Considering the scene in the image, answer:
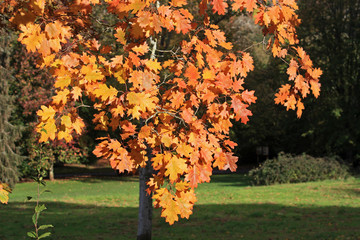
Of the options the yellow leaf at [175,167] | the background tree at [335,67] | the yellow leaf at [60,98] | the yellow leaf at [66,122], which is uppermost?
the background tree at [335,67]

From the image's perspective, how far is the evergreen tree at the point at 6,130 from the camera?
91.2ft

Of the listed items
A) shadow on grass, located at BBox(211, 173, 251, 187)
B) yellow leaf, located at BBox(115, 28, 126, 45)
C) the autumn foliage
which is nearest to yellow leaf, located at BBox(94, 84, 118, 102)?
the autumn foliage

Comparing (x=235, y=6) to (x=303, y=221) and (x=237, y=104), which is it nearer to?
(x=237, y=104)

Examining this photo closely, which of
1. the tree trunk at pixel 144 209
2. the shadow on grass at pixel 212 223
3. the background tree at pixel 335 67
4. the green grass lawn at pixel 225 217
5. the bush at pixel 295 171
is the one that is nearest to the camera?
the tree trunk at pixel 144 209

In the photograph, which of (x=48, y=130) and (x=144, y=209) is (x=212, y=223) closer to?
(x=144, y=209)

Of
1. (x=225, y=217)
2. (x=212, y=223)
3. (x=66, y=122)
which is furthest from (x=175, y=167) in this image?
(x=225, y=217)

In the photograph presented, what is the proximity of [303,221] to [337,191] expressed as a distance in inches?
320

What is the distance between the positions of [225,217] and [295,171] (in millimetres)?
13141

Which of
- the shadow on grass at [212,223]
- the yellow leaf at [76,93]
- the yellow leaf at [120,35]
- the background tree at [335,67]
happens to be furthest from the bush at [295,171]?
the yellow leaf at [76,93]

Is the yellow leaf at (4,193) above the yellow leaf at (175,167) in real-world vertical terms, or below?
below

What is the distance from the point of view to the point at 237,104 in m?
4.30

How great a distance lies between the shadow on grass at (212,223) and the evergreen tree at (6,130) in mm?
11386

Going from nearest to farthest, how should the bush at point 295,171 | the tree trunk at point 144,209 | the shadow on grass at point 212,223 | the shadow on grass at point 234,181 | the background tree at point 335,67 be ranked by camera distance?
the tree trunk at point 144,209, the shadow on grass at point 212,223, the bush at point 295,171, the shadow on grass at point 234,181, the background tree at point 335,67

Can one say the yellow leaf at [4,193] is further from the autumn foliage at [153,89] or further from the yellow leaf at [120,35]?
the yellow leaf at [120,35]
